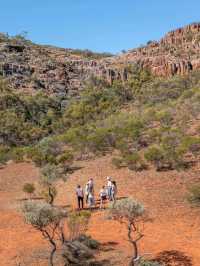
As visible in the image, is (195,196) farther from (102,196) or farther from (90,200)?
(90,200)

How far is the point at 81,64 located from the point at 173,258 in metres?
75.8

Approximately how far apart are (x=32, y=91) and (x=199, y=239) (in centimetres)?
6066

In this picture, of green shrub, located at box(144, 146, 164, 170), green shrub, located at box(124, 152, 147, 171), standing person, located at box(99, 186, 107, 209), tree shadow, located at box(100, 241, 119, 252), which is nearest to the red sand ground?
tree shadow, located at box(100, 241, 119, 252)

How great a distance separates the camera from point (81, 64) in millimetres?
85812

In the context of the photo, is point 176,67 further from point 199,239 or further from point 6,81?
point 199,239

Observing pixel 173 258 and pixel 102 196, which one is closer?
pixel 173 258

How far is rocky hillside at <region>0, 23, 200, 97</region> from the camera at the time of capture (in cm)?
7444

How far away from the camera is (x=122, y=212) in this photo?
11516 millimetres

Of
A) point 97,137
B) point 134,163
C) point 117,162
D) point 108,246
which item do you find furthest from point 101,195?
point 97,137

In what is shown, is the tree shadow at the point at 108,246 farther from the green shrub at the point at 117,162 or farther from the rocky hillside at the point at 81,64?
the rocky hillside at the point at 81,64

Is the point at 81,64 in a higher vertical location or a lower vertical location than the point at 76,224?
higher

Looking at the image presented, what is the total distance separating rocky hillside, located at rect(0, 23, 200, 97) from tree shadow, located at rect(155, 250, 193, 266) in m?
61.7

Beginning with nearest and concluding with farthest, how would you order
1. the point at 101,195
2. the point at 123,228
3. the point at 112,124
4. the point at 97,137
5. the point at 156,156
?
1. the point at 123,228
2. the point at 101,195
3. the point at 156,156
4. the point at 97,137
5. the point at 112,124

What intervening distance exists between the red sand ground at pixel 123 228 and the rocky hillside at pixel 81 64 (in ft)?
168
